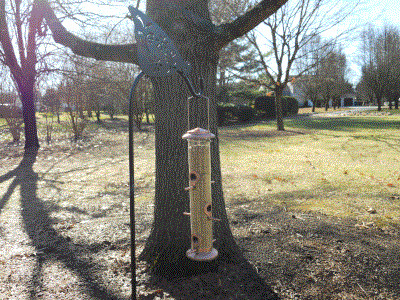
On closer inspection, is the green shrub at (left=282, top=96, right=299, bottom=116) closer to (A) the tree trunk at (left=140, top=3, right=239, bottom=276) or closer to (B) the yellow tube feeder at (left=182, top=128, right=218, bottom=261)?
(A) the tree trunk at (left=140, top=3, right=239, bottom=276)

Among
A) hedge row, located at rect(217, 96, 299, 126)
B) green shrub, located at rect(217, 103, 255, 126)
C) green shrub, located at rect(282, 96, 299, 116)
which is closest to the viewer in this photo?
green shrub, located at rect(217, 103, 255, 126)

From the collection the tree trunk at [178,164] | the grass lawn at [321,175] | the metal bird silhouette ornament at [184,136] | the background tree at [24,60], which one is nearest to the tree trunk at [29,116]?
the background tree at [24,60]

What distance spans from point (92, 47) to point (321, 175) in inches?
232

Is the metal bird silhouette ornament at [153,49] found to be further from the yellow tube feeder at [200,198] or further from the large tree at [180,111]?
the large tree at [180,111]

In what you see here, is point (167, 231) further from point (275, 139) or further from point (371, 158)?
point (275, 139)

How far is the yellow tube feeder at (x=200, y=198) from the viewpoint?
8.46 ft

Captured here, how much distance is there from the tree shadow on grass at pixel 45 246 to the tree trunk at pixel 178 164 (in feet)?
1.95

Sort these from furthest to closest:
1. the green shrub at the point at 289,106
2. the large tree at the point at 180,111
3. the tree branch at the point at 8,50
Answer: the green shrub at the point at 289,106 < the tree branch at the point at 8,50 < the large tree at the point at 180,111

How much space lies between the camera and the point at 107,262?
3.65 m

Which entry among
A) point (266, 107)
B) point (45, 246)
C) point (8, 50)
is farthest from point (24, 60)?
point (266, 107)

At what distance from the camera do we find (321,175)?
770cm

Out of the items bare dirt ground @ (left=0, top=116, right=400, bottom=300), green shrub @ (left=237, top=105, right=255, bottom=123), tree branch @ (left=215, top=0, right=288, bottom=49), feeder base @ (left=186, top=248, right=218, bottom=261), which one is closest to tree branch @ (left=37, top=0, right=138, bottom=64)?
tree branch @ (left=215, top=0, right=288, bottom=49)

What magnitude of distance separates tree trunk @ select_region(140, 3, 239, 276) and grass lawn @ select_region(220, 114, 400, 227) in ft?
7.61

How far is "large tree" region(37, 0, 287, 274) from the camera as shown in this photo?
3.22 meters
